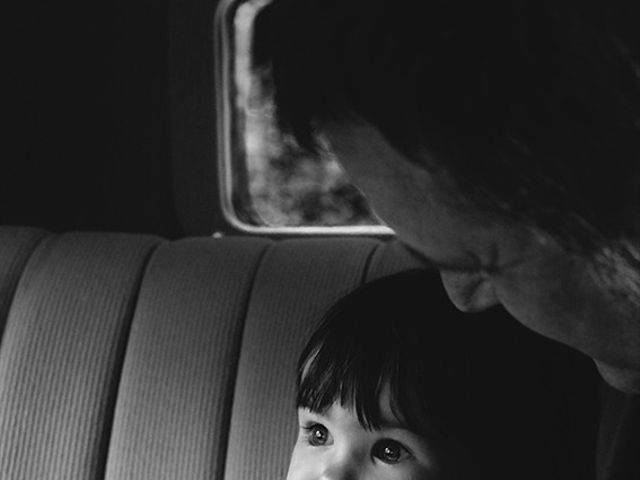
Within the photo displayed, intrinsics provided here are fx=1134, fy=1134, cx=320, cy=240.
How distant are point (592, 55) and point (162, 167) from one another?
4.99 ft

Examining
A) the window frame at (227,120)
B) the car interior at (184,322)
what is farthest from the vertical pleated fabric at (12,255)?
the window frame at (227,120)

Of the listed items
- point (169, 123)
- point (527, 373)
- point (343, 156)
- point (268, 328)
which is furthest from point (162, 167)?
point (343, 156)

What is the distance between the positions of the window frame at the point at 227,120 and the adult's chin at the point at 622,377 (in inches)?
44.4

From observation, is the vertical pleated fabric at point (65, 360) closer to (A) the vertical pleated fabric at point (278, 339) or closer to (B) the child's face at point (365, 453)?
(A) the vertical pleated fabric at point (278, 339)

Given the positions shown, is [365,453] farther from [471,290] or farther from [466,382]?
[471,290]

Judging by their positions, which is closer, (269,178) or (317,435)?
(317,435)

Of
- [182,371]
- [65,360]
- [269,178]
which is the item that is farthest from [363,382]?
[269,178]

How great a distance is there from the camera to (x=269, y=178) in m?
1.72

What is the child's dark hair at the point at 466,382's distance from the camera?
1.26 metres

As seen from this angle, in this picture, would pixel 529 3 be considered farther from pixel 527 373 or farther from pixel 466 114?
pixel 527 373

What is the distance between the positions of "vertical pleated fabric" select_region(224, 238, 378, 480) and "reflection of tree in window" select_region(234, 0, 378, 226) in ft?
0.61

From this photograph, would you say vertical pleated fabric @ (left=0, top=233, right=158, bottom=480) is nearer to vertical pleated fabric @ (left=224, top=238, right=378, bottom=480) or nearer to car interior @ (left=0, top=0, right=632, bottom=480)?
car interior @ (left=0, top=0, right=632, bottom=480)

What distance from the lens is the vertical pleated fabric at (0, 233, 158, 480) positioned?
145 cm

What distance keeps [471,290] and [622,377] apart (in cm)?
8
